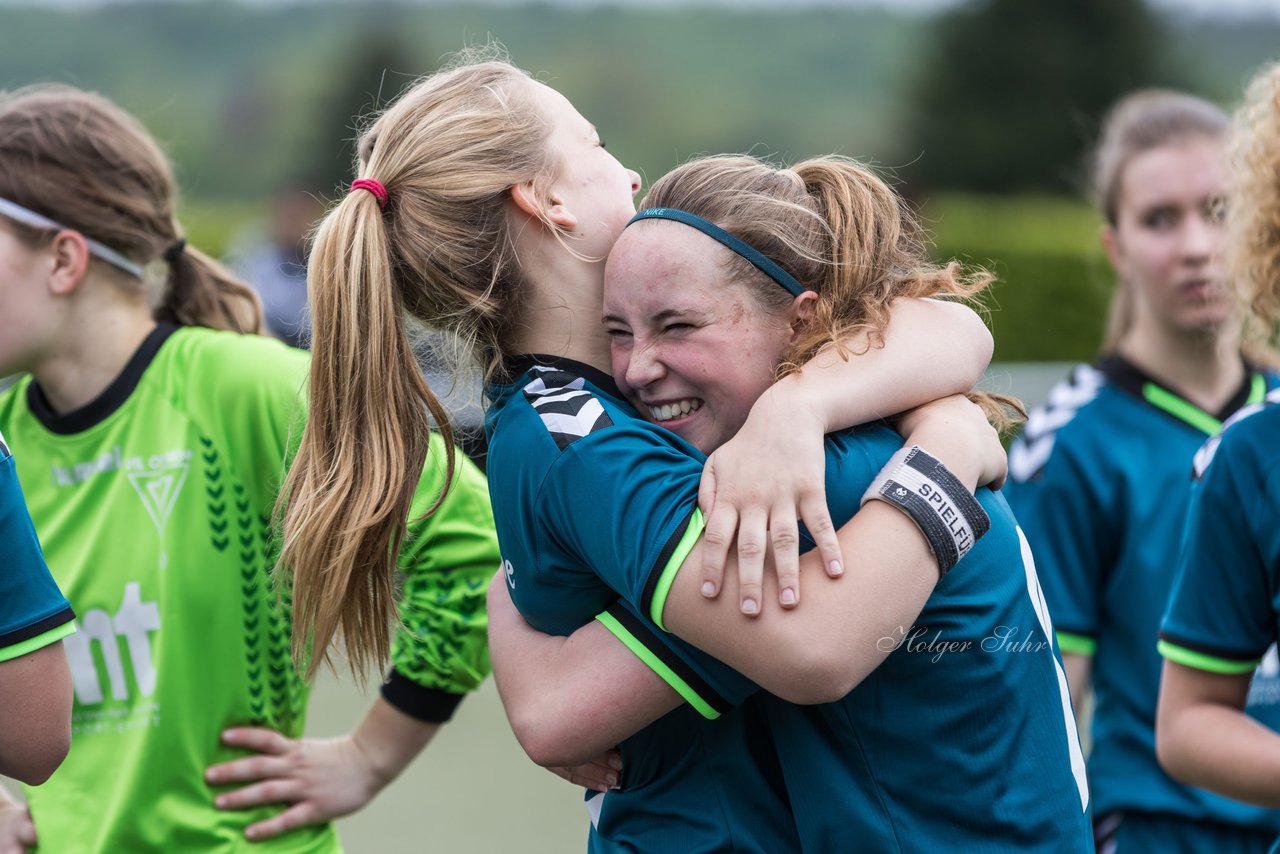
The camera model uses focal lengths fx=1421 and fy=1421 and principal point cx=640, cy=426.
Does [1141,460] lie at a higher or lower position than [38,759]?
lower

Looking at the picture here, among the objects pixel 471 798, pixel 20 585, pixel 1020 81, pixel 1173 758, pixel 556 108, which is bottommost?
pixel 1020 81

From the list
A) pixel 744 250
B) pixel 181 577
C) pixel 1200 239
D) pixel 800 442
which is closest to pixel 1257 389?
pixel 1200 239

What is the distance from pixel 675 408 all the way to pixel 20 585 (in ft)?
3.20

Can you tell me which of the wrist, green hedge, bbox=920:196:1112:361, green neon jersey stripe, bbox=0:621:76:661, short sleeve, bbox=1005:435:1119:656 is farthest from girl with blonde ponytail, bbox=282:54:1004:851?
green hedge, bbox=920:196:1112:361

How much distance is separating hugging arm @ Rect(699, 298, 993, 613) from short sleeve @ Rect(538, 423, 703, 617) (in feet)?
0.14

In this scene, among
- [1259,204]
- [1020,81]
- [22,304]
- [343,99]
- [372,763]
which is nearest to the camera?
[1259,204]

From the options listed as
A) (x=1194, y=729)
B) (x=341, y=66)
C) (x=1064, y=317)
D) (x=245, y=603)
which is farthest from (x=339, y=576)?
(x=341, y=66)

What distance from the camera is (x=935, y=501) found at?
1.77 metres

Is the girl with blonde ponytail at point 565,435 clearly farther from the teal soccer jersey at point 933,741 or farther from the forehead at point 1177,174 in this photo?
the forehead at point 1177,174

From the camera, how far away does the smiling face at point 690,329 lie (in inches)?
76.7

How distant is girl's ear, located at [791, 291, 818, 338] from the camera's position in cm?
198

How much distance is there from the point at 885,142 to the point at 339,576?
128ft

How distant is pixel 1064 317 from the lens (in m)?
15.6

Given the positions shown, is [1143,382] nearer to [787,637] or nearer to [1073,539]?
[1073,539]
